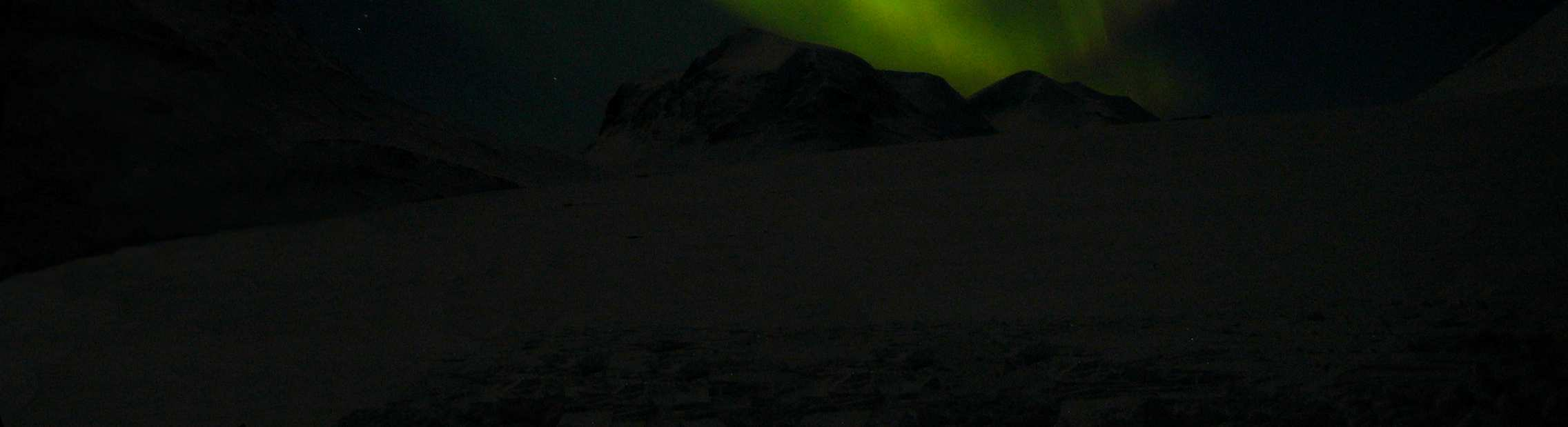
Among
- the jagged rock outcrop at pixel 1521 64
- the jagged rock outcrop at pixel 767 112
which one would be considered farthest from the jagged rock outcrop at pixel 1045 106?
the jagged rock outcrop at pixel 1521 64

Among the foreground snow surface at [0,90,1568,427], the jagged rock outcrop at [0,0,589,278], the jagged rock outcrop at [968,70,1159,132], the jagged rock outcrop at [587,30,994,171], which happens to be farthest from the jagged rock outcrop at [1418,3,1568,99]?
the jagged rock outcrop at [0,0,589,278]

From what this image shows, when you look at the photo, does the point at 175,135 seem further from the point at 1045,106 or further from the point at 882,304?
the point at 1045,106

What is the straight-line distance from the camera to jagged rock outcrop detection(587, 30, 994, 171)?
441 inches

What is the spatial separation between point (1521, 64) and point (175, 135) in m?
13.4

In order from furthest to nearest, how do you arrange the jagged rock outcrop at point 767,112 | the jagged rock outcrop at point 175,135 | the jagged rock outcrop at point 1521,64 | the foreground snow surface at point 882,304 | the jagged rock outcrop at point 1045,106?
Answer: 1. the jagged rock outcrop at point 1045,106
2. the jagged rock outcrop at point 767,112
3. the jagged rock outcrop at point 1521,64
4. the jagged rock outcrop at point 175,135
5. the foreground snow surface at point 882,304

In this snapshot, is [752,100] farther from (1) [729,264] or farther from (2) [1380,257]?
(2) [1380,257]

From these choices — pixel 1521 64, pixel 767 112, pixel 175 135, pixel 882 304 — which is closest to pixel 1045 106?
pixel 767 112

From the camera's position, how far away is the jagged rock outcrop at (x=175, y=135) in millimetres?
3410

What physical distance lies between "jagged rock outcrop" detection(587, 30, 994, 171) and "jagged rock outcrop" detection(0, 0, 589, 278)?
580cm

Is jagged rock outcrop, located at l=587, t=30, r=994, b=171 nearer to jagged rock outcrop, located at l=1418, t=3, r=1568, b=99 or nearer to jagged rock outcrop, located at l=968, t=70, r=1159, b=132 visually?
jagged rock outcrop, located at l=968, t=70, r=1159, b=132

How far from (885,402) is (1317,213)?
2.23 meters

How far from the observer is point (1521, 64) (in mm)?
9547

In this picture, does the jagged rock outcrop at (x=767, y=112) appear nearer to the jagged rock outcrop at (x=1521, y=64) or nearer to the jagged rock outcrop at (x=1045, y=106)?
the jagged rock outcrop at (x=1045, y=106)

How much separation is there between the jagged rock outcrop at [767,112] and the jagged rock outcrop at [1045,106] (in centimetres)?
207
